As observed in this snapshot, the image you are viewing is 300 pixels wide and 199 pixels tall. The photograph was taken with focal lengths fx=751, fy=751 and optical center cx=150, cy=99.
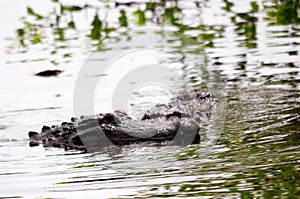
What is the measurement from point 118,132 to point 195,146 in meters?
0.77

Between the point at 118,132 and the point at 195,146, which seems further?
the point at 118,132

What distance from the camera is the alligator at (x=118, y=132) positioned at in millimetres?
6527

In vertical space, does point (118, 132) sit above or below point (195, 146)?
above

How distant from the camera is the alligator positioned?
21.4 ft

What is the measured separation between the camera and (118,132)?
6609 mm

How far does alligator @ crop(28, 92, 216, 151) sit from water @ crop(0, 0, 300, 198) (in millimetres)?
190

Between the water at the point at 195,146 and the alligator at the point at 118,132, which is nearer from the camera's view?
the water at the point at 195,146

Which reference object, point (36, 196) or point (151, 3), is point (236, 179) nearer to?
point (36, 196)

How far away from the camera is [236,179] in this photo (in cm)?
514

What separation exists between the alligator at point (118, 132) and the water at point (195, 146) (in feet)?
0.62

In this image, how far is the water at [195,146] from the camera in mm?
5148

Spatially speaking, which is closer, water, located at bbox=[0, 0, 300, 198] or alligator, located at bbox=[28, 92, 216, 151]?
water, located at bbox=[0, 0, 300, 198]

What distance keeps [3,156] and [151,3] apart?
692 centimetres

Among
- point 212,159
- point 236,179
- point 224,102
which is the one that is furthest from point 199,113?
point 236,179
